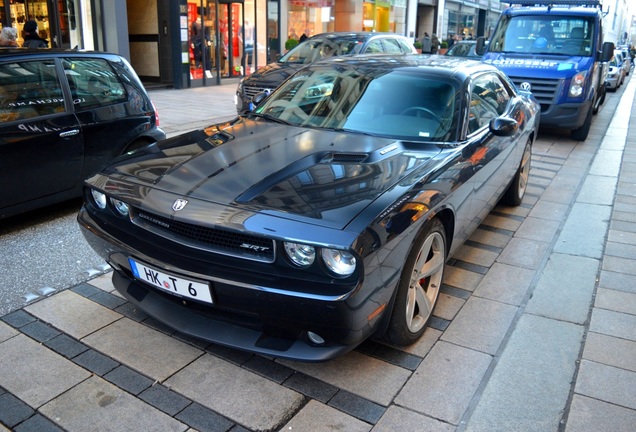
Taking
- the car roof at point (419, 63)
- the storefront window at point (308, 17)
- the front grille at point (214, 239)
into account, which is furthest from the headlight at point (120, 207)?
the storefront window at point (308, 17)

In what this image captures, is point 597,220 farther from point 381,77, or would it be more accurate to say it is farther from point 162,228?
point 162,228

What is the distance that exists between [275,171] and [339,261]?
2.53ft

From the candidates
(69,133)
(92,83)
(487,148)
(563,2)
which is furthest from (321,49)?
(487,148)

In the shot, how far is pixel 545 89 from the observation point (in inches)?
373

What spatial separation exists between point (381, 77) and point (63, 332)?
2.75 metres

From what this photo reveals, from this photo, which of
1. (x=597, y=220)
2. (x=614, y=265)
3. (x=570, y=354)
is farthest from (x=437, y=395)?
(x=597, y=220)

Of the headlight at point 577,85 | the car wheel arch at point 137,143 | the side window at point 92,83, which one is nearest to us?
the side window at point 92,83

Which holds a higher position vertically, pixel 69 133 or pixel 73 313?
pixel 69 133

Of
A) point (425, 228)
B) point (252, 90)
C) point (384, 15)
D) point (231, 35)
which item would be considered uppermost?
point (384, 15)

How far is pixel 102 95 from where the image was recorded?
5484mm

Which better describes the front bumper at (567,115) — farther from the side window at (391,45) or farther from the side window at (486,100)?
the side window at (486,100)

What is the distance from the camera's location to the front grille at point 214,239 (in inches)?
104

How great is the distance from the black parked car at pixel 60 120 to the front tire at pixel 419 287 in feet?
11.1

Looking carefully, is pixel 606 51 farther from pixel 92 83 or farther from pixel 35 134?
pixel 35 134
